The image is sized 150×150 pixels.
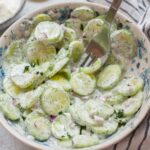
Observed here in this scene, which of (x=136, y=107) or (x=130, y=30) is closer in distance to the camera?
(x=136, y=107)

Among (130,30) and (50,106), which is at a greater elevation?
(130,30)

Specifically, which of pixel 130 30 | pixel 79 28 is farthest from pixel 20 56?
pixel 130 30

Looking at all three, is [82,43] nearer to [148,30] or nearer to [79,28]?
[79,28]

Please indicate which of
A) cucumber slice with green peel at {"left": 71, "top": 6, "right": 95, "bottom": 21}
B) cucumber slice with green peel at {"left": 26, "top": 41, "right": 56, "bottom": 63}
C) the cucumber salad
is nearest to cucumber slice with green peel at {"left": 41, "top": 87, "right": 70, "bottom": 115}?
the cucumber salad

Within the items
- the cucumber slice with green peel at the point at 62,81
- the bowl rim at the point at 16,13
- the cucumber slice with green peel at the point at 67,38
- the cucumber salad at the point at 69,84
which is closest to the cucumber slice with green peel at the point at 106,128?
the cucumber salad at the point at 69,84

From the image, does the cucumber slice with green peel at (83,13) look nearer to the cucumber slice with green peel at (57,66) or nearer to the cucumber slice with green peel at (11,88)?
the cucumber slice with green peel at (57,66)
